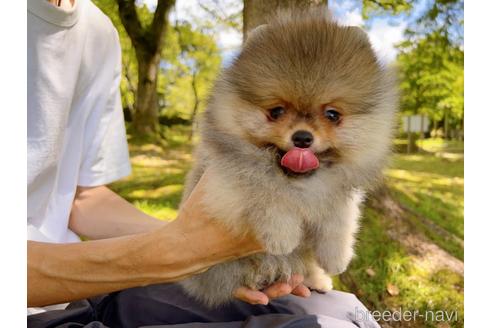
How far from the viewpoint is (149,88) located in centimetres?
185

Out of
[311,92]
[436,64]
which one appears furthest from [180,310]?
[436,64]

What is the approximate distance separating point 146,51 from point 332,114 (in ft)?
3.33

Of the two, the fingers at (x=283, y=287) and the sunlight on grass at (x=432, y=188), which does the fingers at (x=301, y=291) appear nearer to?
the fingers at (x=283, y=287)

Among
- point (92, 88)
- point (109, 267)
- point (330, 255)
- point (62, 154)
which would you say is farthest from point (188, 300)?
point (92, 88)

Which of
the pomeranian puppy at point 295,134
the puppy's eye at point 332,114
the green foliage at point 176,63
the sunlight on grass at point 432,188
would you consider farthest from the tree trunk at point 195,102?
the sunlight on grass at point 432,188

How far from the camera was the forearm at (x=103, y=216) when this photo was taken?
1.59 m

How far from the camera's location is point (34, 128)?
142 cm

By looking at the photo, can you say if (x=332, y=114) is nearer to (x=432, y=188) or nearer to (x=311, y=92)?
(x=311, y=92)

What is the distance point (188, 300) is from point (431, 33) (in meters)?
1.18

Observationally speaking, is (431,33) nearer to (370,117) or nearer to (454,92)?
(454,92)

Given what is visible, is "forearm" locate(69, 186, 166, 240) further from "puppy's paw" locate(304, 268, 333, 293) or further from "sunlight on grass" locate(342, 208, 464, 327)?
"sunlight on grass" locate(342, 208, 464, 327)

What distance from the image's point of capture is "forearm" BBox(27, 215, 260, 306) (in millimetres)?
1227

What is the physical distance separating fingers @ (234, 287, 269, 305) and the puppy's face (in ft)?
1.18
